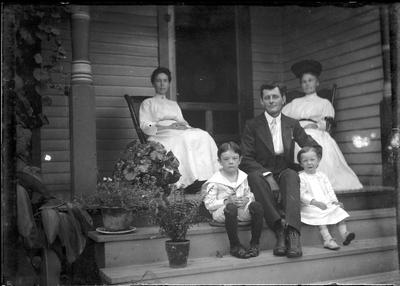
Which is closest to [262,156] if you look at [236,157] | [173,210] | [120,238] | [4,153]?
[236,157]

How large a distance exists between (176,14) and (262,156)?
2.84m

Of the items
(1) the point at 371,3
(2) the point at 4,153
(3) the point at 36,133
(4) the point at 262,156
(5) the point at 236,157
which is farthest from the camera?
(3) the point at 36,133

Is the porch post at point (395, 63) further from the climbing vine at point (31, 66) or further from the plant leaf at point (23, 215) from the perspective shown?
the plant leaf at point (23, 215)

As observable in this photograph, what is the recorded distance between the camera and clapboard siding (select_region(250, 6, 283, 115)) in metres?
6.71

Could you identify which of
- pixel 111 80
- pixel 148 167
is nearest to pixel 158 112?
pixel 111 80

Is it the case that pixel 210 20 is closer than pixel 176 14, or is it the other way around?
pixel 210 20

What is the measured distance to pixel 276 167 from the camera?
4.30m

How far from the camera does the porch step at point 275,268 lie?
340 cm

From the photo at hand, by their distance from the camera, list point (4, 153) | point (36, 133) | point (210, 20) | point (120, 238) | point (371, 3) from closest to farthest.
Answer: point (4, 153), point (371, 3), point (120, 238), point (36, 133), point (210, 20)

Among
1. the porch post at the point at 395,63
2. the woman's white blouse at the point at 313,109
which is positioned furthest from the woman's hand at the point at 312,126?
the porch post at the point at 395,63

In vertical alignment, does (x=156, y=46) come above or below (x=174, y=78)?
above

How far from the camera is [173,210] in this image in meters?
3.50

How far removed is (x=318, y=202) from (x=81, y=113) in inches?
87.4

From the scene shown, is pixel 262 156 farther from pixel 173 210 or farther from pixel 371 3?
pixel 371 3
